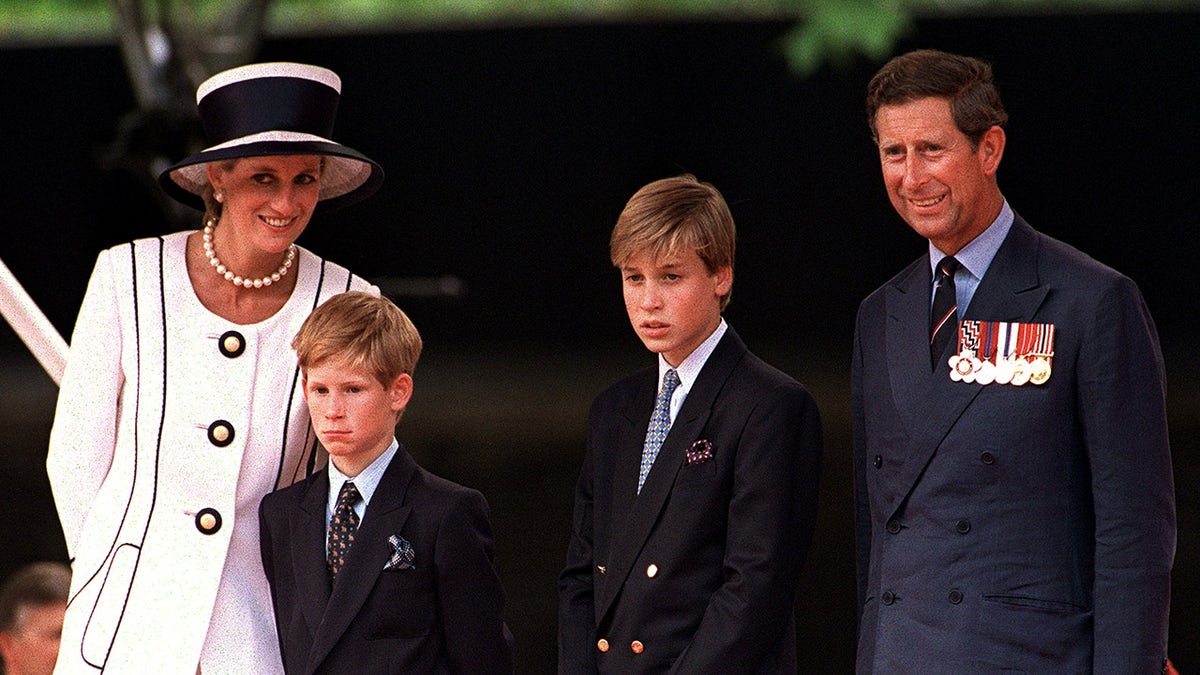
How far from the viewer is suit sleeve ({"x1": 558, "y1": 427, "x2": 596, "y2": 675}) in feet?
10.0

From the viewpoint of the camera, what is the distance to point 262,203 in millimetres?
2977

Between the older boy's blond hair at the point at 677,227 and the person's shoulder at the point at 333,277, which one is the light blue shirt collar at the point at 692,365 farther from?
the person's shoulder at the point at 333,277

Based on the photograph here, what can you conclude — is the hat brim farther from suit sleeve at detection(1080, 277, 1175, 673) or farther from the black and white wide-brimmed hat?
suit sleeve at detection(1080, 277, 1175, 673)

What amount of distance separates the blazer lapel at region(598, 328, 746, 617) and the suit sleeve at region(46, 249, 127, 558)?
35.7 inches

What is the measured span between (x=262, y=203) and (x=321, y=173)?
214mm

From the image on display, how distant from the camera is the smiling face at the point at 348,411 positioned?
2896 millimetres

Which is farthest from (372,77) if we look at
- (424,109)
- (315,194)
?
(315,194)

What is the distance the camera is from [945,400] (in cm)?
263

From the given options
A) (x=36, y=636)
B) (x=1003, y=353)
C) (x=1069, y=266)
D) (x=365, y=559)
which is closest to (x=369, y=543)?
(x=365, y=559)

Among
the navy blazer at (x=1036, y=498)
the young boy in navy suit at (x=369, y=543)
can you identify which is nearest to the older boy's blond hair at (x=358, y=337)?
the young boy in navy suit at (x=369, y=543)

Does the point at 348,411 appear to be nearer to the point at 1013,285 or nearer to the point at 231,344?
the point at 231,344

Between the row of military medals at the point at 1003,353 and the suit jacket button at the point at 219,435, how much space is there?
125 centimetres

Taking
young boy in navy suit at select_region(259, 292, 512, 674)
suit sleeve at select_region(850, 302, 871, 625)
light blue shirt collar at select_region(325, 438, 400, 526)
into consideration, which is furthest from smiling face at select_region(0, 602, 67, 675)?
suit sleeve at select_region(850, 302, 871, 625)

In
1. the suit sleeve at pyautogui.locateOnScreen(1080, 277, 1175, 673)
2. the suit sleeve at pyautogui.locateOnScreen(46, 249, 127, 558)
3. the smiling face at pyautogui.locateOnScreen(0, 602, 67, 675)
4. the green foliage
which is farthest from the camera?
the green foliage
